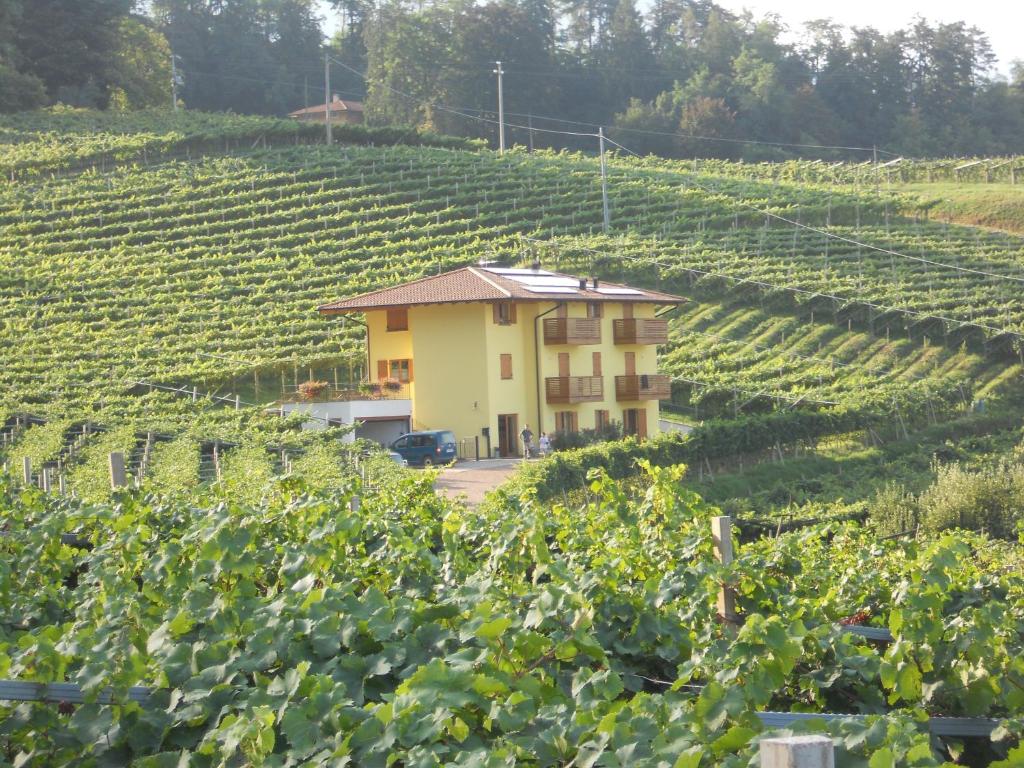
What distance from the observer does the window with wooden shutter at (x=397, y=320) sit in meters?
44.4

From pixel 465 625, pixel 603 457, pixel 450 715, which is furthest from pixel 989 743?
pixel 603 457

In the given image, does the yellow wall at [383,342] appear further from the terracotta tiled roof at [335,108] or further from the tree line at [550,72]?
the terracotta tiled roof at [335,108]

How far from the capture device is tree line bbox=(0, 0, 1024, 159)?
93.2m

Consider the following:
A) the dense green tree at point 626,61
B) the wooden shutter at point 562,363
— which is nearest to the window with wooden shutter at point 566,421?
the wooden shutter at point 562,363

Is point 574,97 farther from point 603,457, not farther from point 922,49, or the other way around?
point 603,457

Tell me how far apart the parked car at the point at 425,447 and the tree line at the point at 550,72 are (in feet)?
189

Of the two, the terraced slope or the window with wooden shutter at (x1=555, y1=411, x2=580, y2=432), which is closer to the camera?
the window with wooden shutter at (x1=555, y1=411, x2=580, y2=432)

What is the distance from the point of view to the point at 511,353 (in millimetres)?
43406

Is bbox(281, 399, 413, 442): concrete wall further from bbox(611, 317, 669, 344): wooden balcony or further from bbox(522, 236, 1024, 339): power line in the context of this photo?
bbox(522, 236, 1024, 339): power line

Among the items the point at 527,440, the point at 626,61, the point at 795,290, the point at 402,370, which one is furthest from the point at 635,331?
the point at 626,61

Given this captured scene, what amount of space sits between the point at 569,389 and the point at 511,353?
7.06 feet

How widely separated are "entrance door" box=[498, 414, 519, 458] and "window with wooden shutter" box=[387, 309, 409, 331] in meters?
4.48

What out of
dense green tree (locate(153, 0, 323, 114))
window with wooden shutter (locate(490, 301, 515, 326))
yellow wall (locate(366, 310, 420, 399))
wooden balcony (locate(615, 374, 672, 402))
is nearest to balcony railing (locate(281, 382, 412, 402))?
yellow wall (locate(366, 310, 420, 399))

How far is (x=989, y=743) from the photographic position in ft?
20.6
